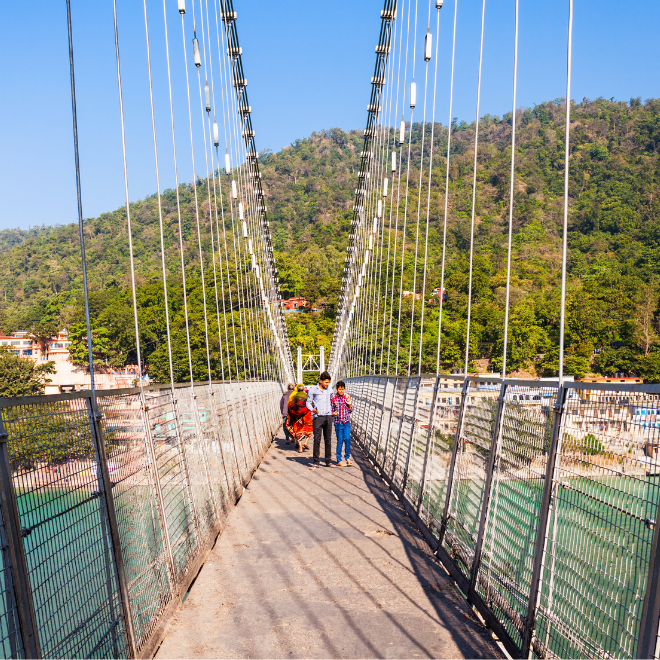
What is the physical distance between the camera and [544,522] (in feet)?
9.53

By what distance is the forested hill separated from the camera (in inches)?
1877

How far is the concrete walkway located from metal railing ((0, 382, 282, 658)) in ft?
0.68

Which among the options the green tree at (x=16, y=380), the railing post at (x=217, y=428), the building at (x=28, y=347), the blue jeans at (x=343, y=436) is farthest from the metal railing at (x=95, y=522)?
the building at (x=28, y=347)

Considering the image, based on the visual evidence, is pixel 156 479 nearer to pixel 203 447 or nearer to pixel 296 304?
pixel 203 447

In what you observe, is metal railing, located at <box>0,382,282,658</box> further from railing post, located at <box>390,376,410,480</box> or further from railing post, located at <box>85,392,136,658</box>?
railing post, located at <box>390,376,410,480</box>

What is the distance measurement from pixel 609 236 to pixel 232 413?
51.1 m

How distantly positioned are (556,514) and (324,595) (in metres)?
1.49

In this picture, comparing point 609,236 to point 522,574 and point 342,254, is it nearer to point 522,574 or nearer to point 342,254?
point 342,254

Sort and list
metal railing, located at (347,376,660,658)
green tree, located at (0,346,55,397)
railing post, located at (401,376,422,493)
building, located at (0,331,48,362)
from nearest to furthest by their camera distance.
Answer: metal railing, located at (347,376,660,658) → railing post, located at (401,376,422,493) → green tree, located at (0,346,55,397) → building, located at (0,331,48,362)

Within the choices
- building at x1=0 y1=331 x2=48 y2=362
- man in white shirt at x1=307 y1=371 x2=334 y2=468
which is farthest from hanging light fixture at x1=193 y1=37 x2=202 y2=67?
building at x1=0 y1=331 x2=48 y2=362

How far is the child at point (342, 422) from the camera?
30.6 feet

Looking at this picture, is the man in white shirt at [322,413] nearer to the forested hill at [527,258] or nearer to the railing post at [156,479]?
the railing post at [156,479]

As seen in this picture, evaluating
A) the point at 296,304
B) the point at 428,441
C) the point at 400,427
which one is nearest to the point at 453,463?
the point at 428,441

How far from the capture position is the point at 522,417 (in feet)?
11.0
